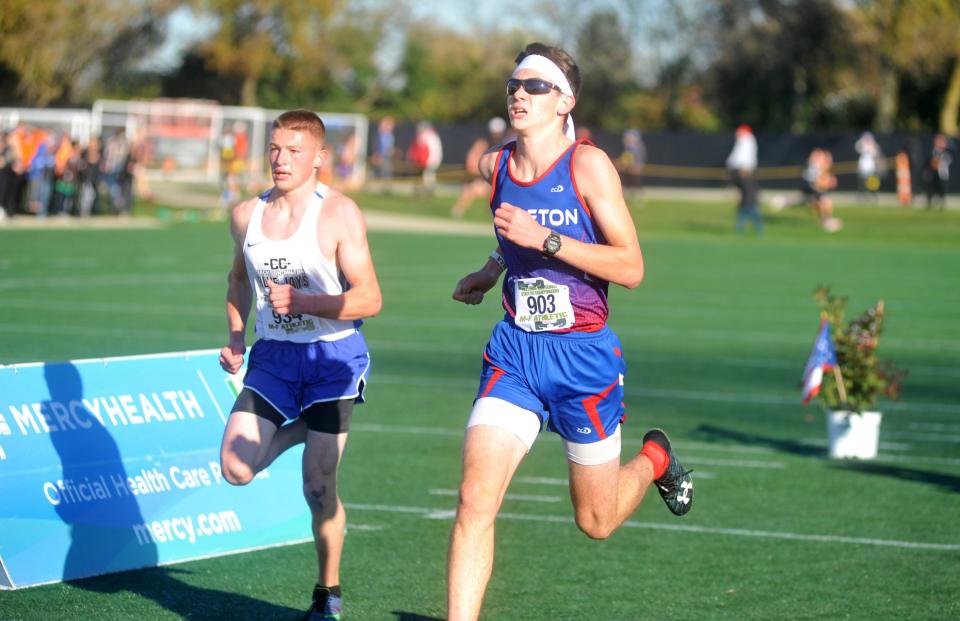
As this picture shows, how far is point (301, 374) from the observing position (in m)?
6.20

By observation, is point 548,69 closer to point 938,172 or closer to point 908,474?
point 908,474

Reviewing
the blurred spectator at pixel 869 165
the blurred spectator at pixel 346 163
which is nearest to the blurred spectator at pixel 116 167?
the blurred spectator at pixel 346 163

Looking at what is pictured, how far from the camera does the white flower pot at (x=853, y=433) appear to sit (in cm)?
1030

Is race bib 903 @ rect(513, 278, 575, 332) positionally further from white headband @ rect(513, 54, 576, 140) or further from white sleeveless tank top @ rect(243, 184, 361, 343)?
white sleeveless tank top @ rect(243, 184, 361, 343)

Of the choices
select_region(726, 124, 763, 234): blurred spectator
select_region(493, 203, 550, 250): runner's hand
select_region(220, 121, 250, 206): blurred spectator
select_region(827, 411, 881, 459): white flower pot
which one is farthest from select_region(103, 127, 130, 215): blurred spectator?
select_region(493, 203, 550, 250): runner's hand

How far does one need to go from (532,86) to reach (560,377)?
110 cm

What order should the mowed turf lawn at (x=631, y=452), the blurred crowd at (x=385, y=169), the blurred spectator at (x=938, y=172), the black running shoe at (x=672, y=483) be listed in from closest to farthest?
the black running shoe at (x=672, y=483) < the mowed turf lawn at (x=631, y=452) < the blurred crowd at (x=385, y=169) < the blurred spectator at (x=938, y=172)

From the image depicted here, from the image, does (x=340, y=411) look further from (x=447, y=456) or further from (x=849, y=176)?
(x=849, y=176)

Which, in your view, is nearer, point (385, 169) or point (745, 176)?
point (745, 176)

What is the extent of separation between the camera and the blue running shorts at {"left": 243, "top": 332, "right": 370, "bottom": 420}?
616 cm

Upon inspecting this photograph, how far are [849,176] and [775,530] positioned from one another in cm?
4870

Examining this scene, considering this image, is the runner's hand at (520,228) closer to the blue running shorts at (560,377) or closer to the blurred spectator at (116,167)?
the blue running shorts at (560,377)

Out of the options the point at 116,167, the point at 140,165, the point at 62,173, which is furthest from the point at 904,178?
the point at 62,173

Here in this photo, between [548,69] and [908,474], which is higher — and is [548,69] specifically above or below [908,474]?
above
